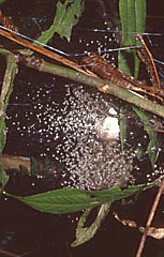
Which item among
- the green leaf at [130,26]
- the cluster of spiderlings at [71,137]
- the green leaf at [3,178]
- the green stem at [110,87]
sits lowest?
the green leaf at [3,178]

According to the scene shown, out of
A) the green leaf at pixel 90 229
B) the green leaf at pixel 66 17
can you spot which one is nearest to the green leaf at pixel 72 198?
the green leaf at pixel 90 229

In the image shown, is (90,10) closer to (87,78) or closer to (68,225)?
(87,78)

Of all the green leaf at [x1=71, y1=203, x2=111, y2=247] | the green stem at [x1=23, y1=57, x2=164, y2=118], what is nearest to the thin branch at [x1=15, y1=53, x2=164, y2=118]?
the green stem at [x1=23, y1=57, x2=164, y2=118]

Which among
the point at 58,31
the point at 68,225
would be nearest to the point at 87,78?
the point at 58,31

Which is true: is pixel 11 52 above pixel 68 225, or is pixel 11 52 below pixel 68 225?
above

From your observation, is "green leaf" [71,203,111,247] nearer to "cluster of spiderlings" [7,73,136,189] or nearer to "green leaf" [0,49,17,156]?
"cluster of spiderlings" [7,73,136,189]

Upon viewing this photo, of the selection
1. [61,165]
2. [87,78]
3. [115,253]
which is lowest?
[115,253]

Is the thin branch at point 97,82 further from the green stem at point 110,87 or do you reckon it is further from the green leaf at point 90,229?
the green leaf at point 90,229
